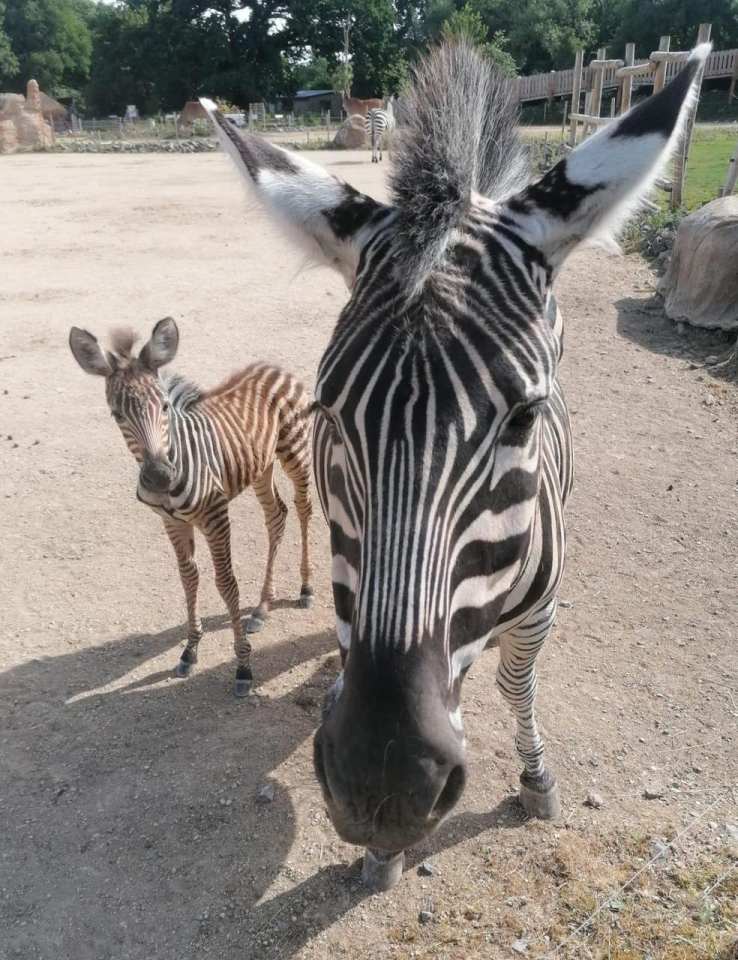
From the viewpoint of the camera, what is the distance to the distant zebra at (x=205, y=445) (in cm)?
383

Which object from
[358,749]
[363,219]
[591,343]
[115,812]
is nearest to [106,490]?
[115,812]

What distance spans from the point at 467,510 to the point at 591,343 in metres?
8.34

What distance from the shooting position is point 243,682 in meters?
4.28

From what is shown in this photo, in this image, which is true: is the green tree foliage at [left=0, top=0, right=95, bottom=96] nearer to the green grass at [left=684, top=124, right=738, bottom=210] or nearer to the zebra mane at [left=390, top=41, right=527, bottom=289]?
the green grass at [left=684, top=124, right=738, bottom=210]

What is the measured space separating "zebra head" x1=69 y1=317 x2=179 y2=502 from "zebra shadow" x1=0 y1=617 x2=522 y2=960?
137 centimetres

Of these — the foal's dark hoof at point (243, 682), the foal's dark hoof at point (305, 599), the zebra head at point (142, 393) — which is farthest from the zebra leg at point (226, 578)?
the foal's dark hoof at point (305, 599)

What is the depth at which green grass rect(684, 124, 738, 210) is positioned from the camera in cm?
1547

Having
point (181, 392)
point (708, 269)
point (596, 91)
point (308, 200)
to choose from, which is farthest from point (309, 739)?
point (596, 91)

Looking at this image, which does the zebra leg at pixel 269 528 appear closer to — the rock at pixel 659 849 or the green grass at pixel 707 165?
the rock at pixel 659 849

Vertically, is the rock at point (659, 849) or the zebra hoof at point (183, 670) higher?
the rock at point (659, 849)

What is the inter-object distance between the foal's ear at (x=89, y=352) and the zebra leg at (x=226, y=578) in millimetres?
1022

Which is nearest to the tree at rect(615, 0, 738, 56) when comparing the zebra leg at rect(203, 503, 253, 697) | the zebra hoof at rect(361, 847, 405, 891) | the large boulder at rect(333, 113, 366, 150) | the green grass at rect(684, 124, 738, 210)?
the green grass at rect(684, 124, 738, 210)

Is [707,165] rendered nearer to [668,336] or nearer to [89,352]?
[668,336]

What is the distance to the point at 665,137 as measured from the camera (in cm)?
186
